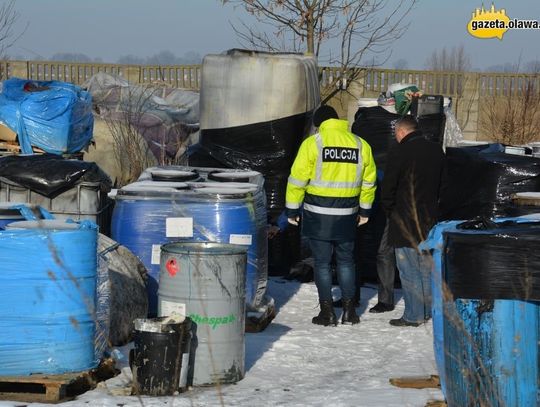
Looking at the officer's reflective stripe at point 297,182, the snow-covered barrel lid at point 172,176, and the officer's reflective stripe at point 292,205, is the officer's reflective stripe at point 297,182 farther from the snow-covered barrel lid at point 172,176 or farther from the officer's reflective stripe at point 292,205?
the snow-covered barrel lid at point 172,176

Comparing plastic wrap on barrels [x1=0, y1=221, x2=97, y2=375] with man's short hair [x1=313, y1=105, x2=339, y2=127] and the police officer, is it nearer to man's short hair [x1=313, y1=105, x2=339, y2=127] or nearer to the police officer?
the police officer

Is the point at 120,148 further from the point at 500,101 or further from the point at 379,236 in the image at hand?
the point at 500,101

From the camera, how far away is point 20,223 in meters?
6.23

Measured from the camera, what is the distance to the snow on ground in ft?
20.0

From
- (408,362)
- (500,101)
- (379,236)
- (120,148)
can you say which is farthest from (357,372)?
(500,101)

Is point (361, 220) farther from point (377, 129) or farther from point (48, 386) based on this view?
point (48, 386)

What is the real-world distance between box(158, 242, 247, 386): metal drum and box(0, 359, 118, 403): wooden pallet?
626mm

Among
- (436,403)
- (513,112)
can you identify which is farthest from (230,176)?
(513,112)

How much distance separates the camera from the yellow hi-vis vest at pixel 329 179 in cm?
867

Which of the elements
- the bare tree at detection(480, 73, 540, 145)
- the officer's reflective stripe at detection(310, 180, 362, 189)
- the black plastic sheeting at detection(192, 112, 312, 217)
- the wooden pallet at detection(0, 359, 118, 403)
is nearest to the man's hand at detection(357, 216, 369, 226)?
the officer's reflective stripe at detection(310, 180, 362, 189)

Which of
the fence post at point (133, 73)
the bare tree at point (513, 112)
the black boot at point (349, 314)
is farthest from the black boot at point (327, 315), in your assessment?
the fence post at point (133, 73)

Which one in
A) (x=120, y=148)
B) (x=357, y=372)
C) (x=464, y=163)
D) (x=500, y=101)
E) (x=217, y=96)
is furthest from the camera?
(x=500, y=101)

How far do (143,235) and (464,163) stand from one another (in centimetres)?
372

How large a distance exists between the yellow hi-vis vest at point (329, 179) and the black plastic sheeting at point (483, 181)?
1.48m
